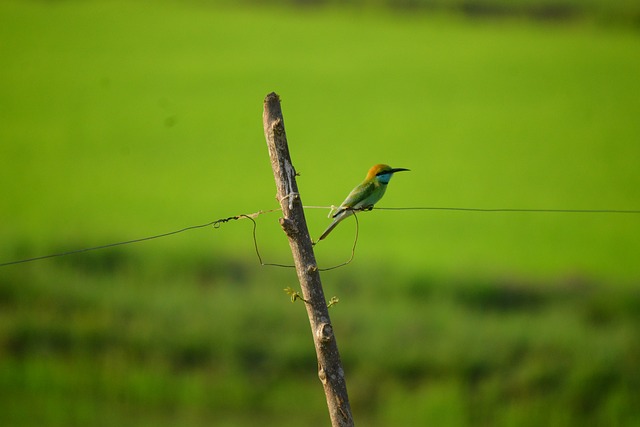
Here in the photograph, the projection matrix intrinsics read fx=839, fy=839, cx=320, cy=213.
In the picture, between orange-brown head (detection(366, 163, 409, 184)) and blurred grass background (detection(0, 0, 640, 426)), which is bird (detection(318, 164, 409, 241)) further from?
blurred grass background (detection(0, 0, 640, 426))

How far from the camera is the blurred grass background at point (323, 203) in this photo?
5473 mm

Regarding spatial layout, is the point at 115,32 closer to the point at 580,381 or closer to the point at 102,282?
the point at 102,282

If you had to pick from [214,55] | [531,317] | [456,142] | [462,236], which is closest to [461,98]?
[456,142]

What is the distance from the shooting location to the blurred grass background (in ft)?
18.0

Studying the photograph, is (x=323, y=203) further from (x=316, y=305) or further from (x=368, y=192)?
(x=316, y=305)

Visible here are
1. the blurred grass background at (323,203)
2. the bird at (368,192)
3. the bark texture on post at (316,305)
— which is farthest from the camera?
the blurred grass background at (323,203)

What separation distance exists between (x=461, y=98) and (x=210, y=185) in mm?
2886

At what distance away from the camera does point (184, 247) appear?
22.0ft

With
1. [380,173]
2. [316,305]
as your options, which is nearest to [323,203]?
[380,173]

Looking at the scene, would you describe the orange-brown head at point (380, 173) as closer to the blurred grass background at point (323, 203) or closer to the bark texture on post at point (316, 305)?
the bark texture on post at point (316, 305)

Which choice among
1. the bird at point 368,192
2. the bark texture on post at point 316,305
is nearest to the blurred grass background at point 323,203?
the bird at point 368,192

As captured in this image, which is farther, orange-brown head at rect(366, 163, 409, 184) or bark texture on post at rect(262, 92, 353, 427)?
orange-brown head at rect(366, 163, 409, 184)

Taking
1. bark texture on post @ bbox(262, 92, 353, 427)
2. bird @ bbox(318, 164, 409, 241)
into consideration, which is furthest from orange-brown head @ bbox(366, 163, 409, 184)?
bark texture on post @ bbox(262, 92, 353, 427)

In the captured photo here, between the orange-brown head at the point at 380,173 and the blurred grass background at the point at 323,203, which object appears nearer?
the orange-brown head at the point at 380,173
